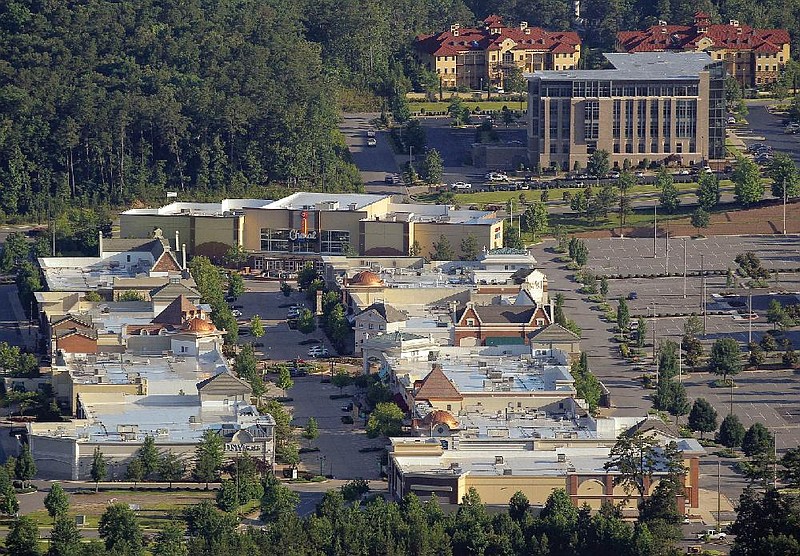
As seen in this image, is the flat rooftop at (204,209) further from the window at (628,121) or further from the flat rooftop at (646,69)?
the window at (628,121)

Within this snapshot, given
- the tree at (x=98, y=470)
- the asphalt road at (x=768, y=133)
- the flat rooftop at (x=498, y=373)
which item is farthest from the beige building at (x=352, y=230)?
the tree at (x=98, y=470)

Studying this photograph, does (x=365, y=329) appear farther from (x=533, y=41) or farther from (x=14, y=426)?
(x=533, y=41)

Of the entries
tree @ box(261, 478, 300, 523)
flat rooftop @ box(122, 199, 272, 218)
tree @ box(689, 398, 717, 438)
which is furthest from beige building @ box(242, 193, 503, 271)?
tree @ box(261, 478, 300, 523)

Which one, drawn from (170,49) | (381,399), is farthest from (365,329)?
(170,49)

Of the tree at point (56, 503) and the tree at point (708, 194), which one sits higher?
the tree at point (708, 194)

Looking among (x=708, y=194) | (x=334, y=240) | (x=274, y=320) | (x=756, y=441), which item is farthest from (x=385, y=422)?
(x=708, y=194)

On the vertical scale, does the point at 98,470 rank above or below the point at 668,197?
below

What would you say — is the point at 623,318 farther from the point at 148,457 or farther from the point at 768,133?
the point at 768,133
